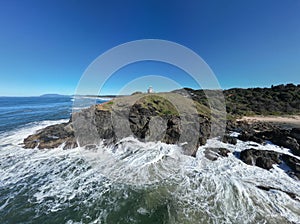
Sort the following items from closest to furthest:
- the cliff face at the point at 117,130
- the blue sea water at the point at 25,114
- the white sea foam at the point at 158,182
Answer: the white sea foam at the point at 158,182
the cliff face at the point at 117,130
the blue sea water at the point at 25,114

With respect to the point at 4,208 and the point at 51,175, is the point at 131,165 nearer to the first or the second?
the point at 51,175

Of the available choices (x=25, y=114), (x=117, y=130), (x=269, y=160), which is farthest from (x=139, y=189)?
(x=25, y=114)

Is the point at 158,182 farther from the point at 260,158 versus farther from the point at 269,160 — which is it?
the point at 269,160

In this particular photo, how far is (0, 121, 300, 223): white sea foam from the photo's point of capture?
605 centimetres

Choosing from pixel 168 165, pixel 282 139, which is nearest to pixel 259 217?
pixel 168 165

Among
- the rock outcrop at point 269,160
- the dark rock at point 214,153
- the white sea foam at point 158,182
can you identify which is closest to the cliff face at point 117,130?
the dark rock at point 214,153

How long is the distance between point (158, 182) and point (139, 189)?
116 cm

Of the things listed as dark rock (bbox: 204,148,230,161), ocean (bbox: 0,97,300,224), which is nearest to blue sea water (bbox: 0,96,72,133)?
ocean (bbox: 0,97,300,224)

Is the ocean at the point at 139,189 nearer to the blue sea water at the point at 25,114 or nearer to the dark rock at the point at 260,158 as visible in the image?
the dark rock at the point at 260,158

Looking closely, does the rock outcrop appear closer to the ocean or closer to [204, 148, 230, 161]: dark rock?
the ocean

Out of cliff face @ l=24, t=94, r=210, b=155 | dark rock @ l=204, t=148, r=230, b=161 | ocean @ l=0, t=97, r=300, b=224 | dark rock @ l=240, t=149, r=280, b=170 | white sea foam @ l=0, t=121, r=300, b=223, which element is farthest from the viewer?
cliff face @ l=24, t=94, r=210, b=155

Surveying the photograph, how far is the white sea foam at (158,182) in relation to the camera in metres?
6.05

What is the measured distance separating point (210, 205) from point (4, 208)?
9.23 meters

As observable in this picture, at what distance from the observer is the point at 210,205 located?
6352 mm
